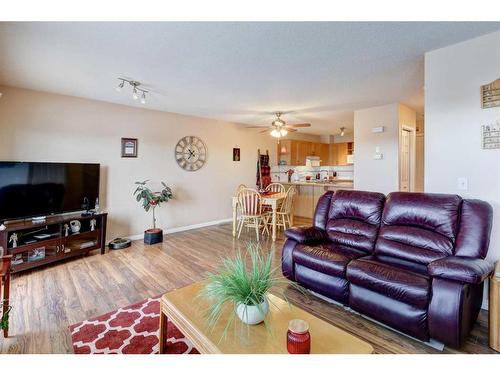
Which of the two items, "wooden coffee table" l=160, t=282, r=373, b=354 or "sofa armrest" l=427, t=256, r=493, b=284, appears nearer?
"wooden coffee table" l=160, t=282, r=373, b=354

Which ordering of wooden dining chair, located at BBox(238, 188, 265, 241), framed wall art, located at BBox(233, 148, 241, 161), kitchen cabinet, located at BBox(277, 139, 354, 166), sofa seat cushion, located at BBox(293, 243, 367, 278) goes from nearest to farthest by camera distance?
sofa seat cushion, located at BBox(293, 243, 367, 278) < wooden dining chair, located at BBox(238, 188, 265, 241) < framed wall art, located at BBox(233, 148, 241, 161) < kitchen cabinet, located at BBox(277, 139, 354, 166)

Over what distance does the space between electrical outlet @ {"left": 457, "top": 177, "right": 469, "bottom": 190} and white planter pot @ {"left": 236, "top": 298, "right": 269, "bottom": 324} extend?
2.24 meters

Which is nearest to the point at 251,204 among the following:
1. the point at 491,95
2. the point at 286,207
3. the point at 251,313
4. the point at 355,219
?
the point at 286,207

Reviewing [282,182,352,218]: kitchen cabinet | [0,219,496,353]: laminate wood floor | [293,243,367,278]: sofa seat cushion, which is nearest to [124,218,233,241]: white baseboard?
[0,219,496,353]: laminate wood floor

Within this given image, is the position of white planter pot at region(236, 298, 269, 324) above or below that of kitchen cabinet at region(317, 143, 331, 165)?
below

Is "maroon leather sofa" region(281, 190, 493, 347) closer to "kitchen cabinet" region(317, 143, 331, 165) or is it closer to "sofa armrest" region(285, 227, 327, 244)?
"sofa armrest" region(285, 227, 327, 244)

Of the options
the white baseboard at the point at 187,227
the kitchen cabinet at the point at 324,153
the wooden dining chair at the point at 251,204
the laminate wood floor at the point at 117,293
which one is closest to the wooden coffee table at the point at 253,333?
the laminate wood floor at the point at 117,293

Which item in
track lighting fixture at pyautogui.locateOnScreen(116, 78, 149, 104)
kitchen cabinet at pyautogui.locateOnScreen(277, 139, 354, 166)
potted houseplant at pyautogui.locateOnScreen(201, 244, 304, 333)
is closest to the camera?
potted houseplant at pyautogui.locateOnScreen(201, 244, 304, 333)

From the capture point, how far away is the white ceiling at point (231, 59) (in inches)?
81.1

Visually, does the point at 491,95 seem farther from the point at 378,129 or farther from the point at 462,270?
the point at 378,129

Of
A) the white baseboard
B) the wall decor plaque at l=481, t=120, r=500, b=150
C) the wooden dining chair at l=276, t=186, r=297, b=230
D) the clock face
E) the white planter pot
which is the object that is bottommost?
the white baseboard

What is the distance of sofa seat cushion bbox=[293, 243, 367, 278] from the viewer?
2.19m
